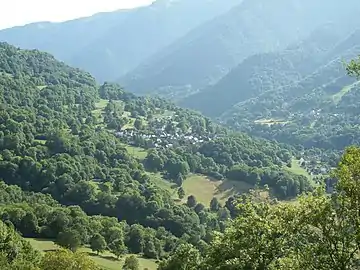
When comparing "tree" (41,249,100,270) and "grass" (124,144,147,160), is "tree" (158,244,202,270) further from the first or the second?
"grass" (124,144,147,160)

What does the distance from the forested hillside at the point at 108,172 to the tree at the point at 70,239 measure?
180mm

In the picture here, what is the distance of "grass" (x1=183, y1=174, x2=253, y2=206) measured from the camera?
14262 cm

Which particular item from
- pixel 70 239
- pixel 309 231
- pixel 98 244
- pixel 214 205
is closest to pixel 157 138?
pixel 214 205

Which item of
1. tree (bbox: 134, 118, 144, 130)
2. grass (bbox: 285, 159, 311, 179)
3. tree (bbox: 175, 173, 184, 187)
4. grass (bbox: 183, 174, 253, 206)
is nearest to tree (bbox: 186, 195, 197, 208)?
grass (bbox: 183, 174, 253, 206)

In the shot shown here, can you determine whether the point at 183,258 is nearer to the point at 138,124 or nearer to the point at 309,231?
the point at 309,231

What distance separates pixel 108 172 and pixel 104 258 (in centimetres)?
5616

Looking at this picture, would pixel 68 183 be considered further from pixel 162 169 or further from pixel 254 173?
pixel 254 173

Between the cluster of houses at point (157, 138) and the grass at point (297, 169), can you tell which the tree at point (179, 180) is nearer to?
the cluster of houses at point (157, 138)

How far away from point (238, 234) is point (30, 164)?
4245 inches

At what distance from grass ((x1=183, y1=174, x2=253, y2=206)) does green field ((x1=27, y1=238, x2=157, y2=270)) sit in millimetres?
51935

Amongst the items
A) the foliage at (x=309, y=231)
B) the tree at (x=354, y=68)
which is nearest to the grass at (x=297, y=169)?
the foliage at (x=309, y=231)

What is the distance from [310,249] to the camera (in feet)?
55.8

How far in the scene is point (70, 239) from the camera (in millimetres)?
81812

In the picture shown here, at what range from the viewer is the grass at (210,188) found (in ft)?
468
